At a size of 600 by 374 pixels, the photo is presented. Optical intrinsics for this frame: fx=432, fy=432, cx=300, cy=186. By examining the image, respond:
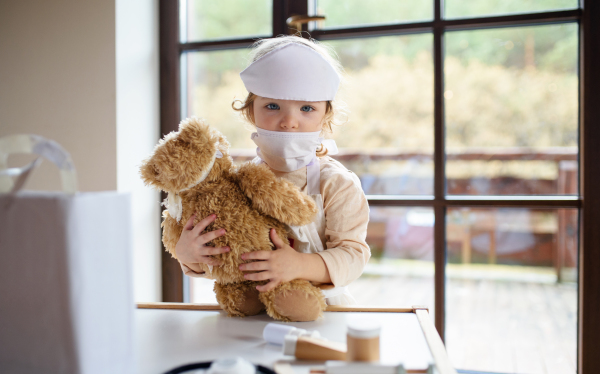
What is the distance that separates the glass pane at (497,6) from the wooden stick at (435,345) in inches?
37.5

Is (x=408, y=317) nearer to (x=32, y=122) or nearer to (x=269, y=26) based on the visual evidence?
(x=269, y=26)

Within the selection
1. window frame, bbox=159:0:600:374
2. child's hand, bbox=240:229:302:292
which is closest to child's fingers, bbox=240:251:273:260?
child's hand, bbox=240:229:302:292

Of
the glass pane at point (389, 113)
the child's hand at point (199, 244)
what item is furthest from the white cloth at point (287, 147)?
the glass pane at point (389, 113)

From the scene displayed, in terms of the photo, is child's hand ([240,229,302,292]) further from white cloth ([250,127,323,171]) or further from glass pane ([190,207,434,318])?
glass pane ([190,207,434,318])

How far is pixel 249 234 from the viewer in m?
0.76

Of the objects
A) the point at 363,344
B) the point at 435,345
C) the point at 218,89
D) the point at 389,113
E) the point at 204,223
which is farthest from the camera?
the point at 218,89

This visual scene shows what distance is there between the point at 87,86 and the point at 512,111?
1327 mm

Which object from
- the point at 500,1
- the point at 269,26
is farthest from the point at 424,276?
the point at 269,26

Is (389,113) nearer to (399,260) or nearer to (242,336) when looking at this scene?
(399,260)

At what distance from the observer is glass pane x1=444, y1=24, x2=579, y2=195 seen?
4.18 ft

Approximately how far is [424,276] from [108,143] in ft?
3.62

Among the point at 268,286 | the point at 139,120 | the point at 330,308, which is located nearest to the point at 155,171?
the point at 268,286

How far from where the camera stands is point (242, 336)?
0.72 metres

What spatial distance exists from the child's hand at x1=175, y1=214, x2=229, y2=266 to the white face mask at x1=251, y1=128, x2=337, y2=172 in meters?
0.20
